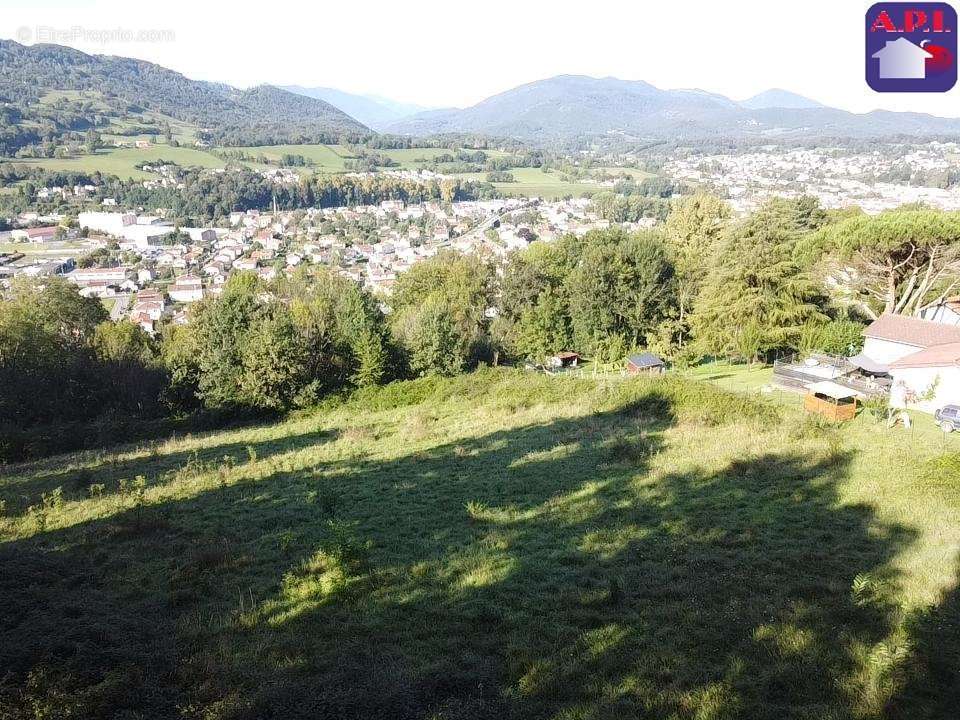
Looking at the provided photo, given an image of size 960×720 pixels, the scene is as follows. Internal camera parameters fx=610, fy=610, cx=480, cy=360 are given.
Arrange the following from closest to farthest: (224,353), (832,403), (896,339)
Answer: (832,403)
(224,353)
(896,339)

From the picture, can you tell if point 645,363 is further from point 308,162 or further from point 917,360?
point 308,162

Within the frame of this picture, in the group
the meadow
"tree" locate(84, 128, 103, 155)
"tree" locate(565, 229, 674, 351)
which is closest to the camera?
"tree" locate(565, 229, 674, 351)

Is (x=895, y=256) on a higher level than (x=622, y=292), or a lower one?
higher

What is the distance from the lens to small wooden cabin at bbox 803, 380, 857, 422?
56.7 ft

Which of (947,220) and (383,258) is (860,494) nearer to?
(947,220)

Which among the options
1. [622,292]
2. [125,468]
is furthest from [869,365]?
[125,468]

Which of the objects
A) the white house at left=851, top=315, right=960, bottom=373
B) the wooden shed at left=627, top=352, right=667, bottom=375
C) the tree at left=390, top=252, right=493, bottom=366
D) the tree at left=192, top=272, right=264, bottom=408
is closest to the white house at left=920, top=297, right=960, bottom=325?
the white house at left=851, top=315, right=960, bottom=373

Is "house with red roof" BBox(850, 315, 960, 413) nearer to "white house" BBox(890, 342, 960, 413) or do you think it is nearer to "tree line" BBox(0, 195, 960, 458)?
A: "white house" BBox(890, 342, 960, 413)

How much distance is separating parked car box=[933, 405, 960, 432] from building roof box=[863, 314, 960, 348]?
16.2 ft

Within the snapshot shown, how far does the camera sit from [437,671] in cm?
571

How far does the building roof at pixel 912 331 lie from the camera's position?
76.1ft

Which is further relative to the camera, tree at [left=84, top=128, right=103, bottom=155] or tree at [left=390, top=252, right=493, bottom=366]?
tree at [left=84, top=128, right=103, bottom=155]

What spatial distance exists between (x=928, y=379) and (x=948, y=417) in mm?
3211

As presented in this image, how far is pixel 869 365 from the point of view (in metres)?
23.3
